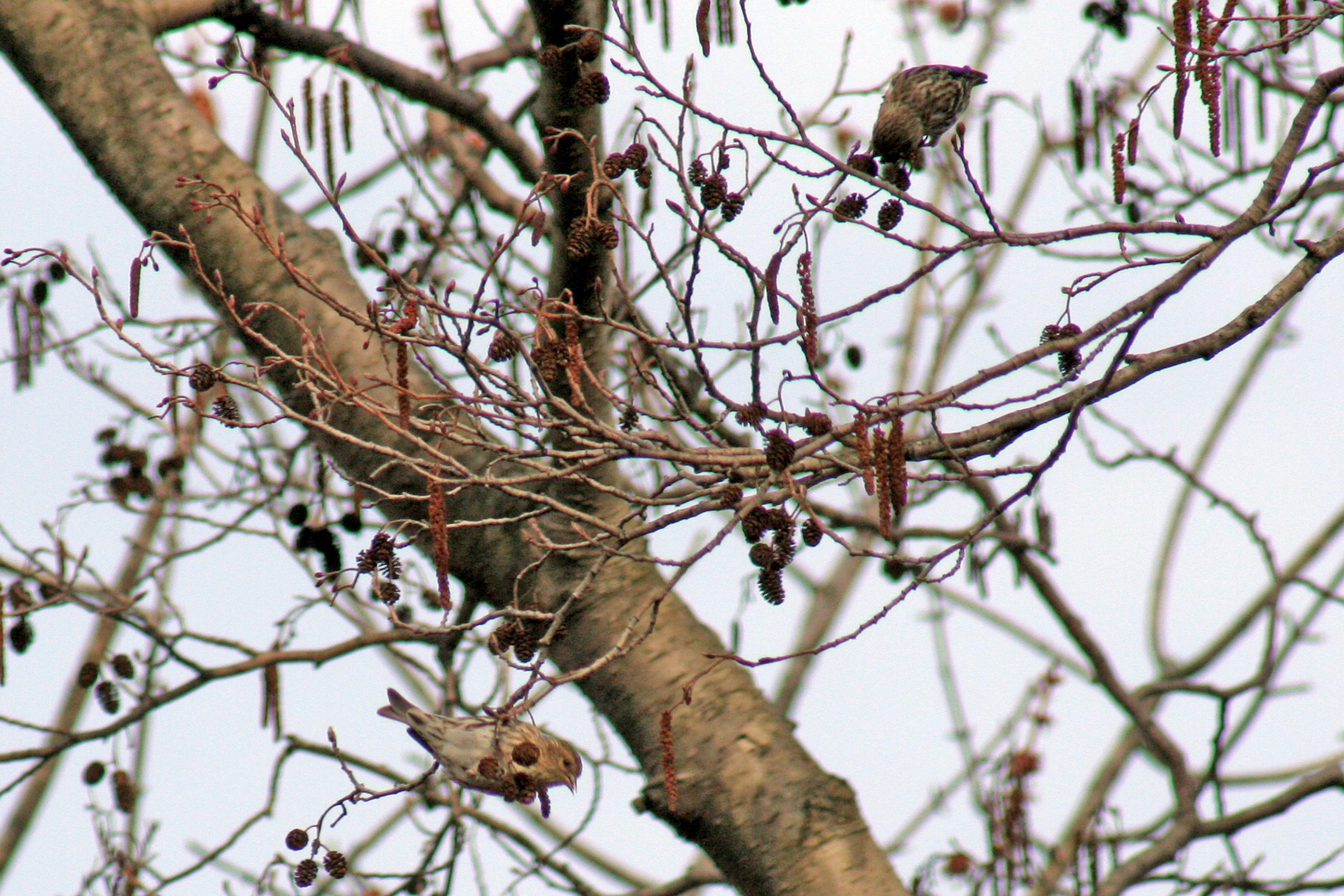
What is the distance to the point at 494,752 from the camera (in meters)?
2.33

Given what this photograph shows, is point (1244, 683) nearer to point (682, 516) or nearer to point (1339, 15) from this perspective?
point (1339, 15)

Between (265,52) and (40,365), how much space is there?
137 centimetres

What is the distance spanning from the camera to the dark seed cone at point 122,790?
3.97 meters

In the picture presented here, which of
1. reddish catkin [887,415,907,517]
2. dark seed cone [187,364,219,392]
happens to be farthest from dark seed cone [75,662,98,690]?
reddish catkin [887,415,907,517]

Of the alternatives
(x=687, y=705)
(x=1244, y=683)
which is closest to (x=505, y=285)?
(x=687, y=705)

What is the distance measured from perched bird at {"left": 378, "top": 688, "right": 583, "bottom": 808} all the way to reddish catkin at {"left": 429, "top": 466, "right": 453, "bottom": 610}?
0.75ft

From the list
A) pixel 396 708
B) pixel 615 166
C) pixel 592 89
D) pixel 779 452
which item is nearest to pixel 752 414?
pixel 779 452

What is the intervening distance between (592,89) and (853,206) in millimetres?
671

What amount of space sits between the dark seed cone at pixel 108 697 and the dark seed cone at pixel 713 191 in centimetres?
252

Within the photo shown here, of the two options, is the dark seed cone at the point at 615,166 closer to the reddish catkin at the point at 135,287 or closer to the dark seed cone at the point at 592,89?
the dark seed cone at the point at 592,89

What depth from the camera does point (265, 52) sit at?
14.9ft

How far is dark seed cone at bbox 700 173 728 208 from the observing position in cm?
230

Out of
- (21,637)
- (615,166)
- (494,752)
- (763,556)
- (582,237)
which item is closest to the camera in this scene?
(763,556)

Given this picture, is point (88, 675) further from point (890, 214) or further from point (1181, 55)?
point (1181, 55)
